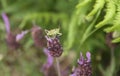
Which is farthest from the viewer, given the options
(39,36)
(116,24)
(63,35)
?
(63,35)

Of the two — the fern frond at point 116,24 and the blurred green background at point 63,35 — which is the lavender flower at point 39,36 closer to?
the blurred green background at point 63,35

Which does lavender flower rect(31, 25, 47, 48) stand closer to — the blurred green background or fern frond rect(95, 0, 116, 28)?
the blurred green background

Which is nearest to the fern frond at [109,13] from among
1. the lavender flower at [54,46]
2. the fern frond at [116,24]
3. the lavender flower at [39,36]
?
the fern frond at [116,24]

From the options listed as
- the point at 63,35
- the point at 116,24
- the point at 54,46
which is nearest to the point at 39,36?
the point at 54,46

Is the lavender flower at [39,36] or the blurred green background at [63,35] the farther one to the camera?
the blurred green background at [63,35]

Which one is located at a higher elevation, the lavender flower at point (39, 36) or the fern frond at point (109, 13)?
the lavender flower at point (39, 36)

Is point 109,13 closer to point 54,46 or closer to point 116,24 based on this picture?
point 116,24

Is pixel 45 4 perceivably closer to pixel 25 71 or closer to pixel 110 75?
pixel 25 71

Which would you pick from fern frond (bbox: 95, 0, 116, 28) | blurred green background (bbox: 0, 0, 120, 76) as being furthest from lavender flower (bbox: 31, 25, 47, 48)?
fern frond (bbox: 95, 0, 116, 28)

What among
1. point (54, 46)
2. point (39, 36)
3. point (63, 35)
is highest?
point (63, 35)
